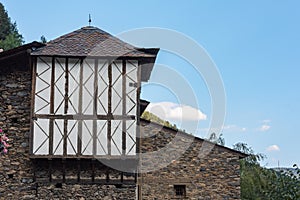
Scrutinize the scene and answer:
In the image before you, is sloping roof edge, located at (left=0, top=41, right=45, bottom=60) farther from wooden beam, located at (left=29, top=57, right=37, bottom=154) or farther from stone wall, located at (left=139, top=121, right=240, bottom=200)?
stone wall, located at (left=139, top=121, right=240, bottom=200)

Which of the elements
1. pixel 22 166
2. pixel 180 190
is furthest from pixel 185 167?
pixel 22 166

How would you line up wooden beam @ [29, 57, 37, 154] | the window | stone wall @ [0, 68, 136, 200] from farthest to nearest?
1. the window
2. stone wall @ [0, 68, 136, 200]
3. wooden beam @ [29, 57, 37, 154]

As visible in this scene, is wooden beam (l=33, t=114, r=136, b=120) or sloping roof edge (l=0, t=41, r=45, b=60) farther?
sloping roof edge (l=0, t=41, r=45, b=60)

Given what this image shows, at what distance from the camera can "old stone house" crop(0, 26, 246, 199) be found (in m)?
→ 9.70

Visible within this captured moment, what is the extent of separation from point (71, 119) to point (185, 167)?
13.2 feet

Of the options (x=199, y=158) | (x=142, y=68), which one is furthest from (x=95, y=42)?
(x=199, y=158)

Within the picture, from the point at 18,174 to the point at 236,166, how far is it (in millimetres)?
5781

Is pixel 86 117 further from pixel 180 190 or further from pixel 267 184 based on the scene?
pixel 267 184

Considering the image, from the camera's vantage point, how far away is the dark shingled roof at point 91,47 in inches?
394

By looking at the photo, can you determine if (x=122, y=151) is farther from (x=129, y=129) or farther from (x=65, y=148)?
(x=65, y=148)

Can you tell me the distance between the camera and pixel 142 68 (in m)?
10.9

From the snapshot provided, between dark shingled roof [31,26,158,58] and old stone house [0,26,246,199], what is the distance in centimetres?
2

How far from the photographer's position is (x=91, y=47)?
10.3m

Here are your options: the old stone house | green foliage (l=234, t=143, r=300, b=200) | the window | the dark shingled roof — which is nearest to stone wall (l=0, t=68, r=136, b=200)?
the old stone house
